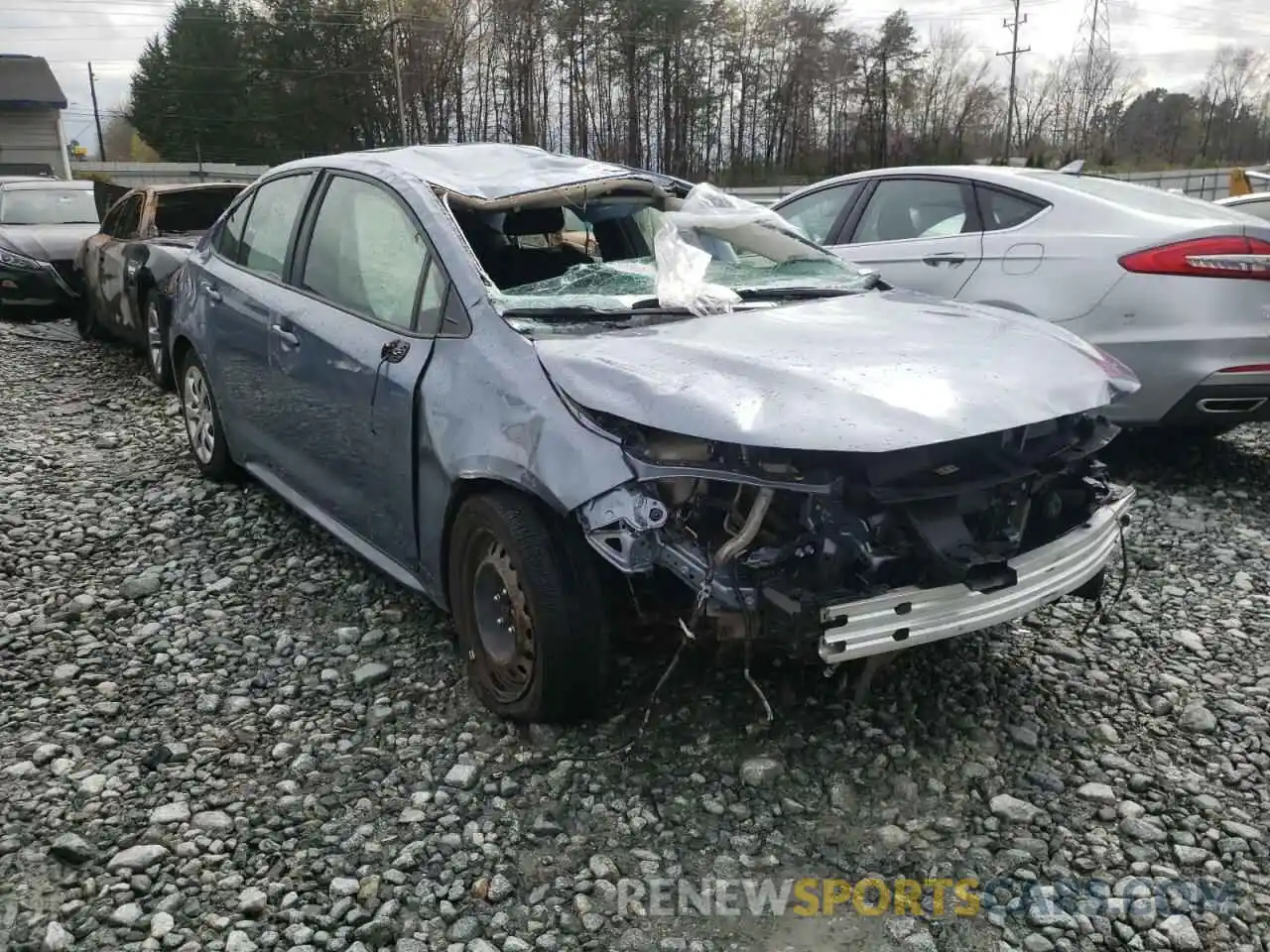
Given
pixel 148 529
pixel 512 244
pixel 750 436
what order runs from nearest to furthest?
1. pixel 750 436
2. pixel 512 244
3. pixel 148 529

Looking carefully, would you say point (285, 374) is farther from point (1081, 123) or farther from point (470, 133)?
point (1081, 123)

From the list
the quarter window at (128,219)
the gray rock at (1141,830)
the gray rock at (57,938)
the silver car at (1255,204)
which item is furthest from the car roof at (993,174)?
the quarter window at (128,219)

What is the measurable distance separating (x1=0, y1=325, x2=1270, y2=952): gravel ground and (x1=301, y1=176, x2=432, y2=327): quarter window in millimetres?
1193

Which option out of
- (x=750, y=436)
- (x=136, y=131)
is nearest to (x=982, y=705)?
(x=750, y=436)

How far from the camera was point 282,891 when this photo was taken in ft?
8.16

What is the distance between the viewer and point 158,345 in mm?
7289

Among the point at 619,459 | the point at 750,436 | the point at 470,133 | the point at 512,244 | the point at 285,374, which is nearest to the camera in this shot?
the point at 750,436

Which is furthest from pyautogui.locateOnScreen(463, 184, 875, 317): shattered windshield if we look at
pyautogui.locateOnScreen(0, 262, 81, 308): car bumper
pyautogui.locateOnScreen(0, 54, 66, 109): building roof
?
pyautogui.locateOnScreen(0, 54, 66, 109): building roof

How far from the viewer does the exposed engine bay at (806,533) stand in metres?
2.57

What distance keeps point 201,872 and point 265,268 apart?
2712 mm

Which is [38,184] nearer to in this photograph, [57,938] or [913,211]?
[913,211]

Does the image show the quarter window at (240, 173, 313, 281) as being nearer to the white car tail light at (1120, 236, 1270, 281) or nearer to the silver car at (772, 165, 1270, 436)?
the silver car at (772, 165, 1270, 436)

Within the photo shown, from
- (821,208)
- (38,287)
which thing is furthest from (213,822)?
(38,287)

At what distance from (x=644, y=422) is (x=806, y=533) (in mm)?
505
